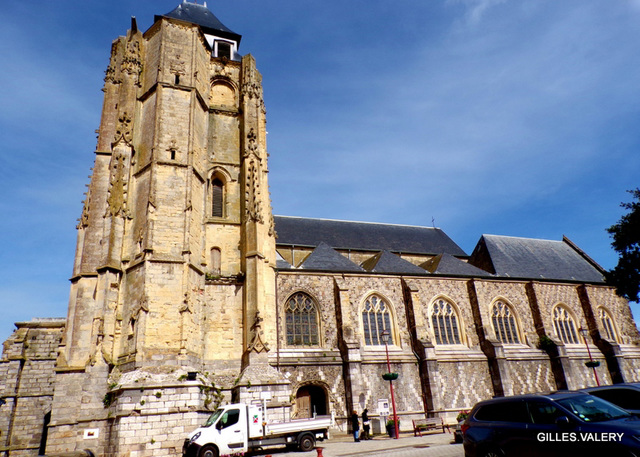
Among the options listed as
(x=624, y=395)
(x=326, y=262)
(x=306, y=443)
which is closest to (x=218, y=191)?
(x=326, y=262)

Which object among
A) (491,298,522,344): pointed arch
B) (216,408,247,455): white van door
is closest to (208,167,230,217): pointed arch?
(216,408,247,455): white van door

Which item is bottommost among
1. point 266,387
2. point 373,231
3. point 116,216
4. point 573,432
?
point 573,432

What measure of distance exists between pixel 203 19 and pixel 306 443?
2349 cm

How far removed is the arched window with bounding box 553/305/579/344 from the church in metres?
0.13

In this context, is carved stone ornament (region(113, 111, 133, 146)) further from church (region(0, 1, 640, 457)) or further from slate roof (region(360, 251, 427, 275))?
slate roof (region(360, 251, 427, 275))

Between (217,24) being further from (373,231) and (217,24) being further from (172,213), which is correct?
(373,231)

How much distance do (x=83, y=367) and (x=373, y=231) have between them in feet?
64.0

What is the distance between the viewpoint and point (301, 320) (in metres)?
20.2

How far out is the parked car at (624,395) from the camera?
814cm

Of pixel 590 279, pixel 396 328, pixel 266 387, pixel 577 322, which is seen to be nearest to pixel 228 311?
pixel 266 387

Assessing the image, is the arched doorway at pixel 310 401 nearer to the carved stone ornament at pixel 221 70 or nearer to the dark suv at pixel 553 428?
the dark suv at pixel 553 428

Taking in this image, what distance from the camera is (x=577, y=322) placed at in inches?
1003

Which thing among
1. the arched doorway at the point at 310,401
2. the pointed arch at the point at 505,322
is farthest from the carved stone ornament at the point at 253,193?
the pointed arch at the point at 505,322

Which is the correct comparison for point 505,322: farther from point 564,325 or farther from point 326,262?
point 326,262
